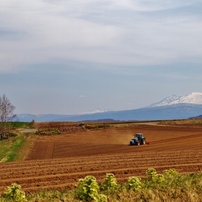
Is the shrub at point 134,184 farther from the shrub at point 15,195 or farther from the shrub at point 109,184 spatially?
the shrub at point 15,195

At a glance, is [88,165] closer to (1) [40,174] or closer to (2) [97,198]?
(1) [40,174]

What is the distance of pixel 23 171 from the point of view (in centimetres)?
2694

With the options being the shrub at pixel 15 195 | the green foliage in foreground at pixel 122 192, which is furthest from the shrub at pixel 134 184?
the shrub at pixel 15 195

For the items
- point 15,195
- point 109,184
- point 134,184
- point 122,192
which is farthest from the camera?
point 109,184

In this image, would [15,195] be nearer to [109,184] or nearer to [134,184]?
[109,184]

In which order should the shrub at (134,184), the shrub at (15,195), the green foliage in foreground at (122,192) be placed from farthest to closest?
the shrub at (134,184)
the green foliage in foreground at (122,192)
the shrub at (15,195)

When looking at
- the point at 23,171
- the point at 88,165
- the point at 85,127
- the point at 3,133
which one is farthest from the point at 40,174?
the point at 85,127

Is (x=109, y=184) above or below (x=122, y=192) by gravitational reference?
above

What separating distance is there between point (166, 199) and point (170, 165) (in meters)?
13.5

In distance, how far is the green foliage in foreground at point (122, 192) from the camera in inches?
515

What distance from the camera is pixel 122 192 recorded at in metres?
13.5

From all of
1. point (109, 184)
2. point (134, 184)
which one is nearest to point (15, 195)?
point (109, 184)

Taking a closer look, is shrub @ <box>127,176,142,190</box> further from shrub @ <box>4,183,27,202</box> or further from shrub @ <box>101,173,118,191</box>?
shrub @ <box>4,183,27,202</box>

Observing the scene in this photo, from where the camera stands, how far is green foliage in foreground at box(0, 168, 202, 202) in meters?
13.1
